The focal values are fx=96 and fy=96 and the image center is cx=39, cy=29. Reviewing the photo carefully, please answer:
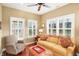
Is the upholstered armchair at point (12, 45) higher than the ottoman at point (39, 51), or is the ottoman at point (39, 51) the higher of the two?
the upholstered armchair at point (12, 45)

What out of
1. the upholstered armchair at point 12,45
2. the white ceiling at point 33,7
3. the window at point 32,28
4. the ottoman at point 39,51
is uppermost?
the white ceiling at point 33,7

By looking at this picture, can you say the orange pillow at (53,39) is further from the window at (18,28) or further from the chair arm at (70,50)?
the window at (18,28)

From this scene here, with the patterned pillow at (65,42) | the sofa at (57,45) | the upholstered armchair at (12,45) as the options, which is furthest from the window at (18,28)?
the patterned pillow at (65,42)

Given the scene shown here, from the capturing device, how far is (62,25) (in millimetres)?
1539

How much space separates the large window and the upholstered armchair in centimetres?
52

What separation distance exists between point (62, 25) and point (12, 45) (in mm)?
867

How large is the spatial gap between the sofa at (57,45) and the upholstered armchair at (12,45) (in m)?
0.31

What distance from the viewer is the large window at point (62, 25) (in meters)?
1.47

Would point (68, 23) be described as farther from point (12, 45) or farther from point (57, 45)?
point (12, 45)

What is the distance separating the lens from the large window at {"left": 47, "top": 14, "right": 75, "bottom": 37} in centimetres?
147

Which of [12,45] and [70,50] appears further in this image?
[12,45]

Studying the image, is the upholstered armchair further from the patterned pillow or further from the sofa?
the patterned pillow

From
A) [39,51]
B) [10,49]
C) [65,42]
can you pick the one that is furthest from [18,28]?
[65,42]

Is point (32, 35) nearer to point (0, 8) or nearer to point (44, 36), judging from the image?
point (44, 36)
